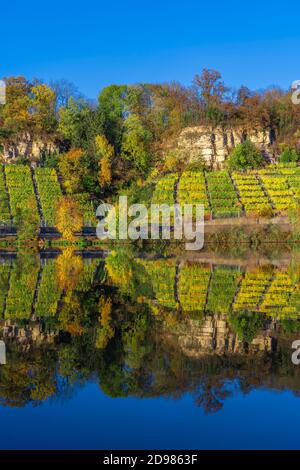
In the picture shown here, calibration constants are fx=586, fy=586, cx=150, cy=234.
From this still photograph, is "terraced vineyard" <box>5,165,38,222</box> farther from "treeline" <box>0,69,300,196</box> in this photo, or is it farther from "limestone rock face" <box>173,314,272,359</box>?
"limestone rock face" <box>173,314,272,359</box>

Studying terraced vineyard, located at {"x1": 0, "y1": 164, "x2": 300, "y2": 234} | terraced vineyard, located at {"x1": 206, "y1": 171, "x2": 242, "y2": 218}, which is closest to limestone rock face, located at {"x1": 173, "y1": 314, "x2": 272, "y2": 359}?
terraced vineyard, located at {"x1": 0, "y1": 164, "x2": 300, "y2": 234}

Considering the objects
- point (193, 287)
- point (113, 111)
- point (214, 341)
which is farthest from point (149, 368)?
point (113, 111)

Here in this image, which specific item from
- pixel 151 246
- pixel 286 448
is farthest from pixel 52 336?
pixel 151 246

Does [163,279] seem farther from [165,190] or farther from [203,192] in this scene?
[165,190]

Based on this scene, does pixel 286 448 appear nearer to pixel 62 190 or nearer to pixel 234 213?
pixel 234 213

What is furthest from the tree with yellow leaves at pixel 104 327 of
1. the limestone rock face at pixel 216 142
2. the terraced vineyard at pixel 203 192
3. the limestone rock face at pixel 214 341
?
the limestone rock face at pixel 216 142
